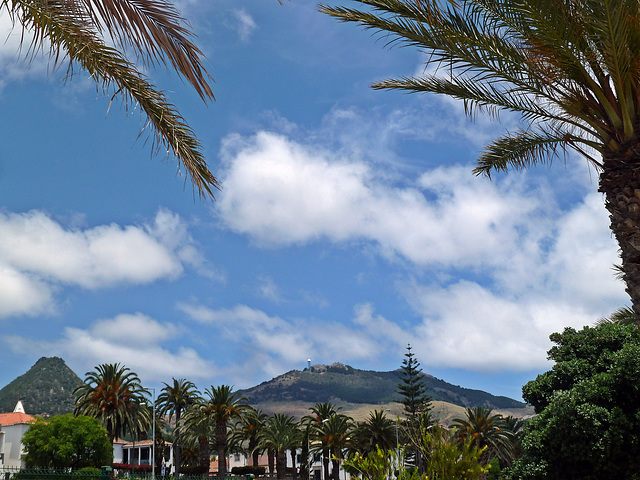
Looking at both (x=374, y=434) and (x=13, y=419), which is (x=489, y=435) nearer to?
(x=374, y=434)

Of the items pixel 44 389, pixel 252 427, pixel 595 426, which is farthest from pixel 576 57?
pixel 44 389

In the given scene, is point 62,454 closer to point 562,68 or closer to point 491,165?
point 491,165

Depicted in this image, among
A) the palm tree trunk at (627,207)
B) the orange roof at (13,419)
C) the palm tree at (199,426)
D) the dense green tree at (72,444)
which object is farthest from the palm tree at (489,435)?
the orange roof at (13,419)

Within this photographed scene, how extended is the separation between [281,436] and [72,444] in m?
18.0

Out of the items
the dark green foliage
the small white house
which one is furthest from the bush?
the dark green foliage

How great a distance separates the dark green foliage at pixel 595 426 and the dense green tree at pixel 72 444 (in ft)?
106

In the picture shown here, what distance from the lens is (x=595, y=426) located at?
17.3 m

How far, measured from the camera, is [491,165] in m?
11.7

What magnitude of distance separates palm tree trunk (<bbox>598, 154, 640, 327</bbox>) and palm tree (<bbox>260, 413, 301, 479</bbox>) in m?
47.5

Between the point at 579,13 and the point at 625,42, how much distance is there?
0.87 m

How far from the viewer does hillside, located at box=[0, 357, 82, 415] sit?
142 m

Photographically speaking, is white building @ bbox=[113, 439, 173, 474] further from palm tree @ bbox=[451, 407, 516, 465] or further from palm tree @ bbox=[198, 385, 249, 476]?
palm tree @ bbox=[451, 407, 516, 465]

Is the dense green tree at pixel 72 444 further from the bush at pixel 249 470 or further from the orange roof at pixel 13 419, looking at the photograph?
the orange roof at pixel 13 419

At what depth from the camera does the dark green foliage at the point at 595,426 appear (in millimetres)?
17391
